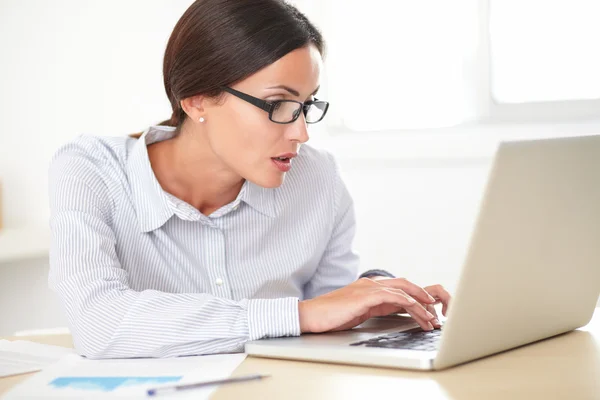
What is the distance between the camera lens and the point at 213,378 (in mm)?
1017

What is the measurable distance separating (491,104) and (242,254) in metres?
1.74

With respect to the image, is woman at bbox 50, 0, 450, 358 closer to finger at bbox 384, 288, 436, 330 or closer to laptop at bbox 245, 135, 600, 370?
finger at bbox 384, 288, 436, 330

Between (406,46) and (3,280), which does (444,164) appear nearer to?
(406,46)

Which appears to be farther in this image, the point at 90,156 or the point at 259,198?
the point at 259,198

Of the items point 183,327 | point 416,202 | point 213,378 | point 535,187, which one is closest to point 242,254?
point 183,327

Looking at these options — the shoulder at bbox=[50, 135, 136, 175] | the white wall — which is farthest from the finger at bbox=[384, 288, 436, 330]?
the white wall

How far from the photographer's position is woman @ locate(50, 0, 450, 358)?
125 cm

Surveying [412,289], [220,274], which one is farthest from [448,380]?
[220,274]

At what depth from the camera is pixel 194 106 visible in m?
1.64

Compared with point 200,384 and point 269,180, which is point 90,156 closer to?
point 269,180

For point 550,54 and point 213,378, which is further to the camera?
point 550,54

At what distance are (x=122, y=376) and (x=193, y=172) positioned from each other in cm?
70

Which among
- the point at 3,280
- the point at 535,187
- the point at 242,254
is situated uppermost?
the point at 535,187

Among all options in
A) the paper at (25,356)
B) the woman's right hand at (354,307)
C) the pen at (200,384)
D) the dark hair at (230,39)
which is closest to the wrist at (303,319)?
the woman's right hand at (354,307)
